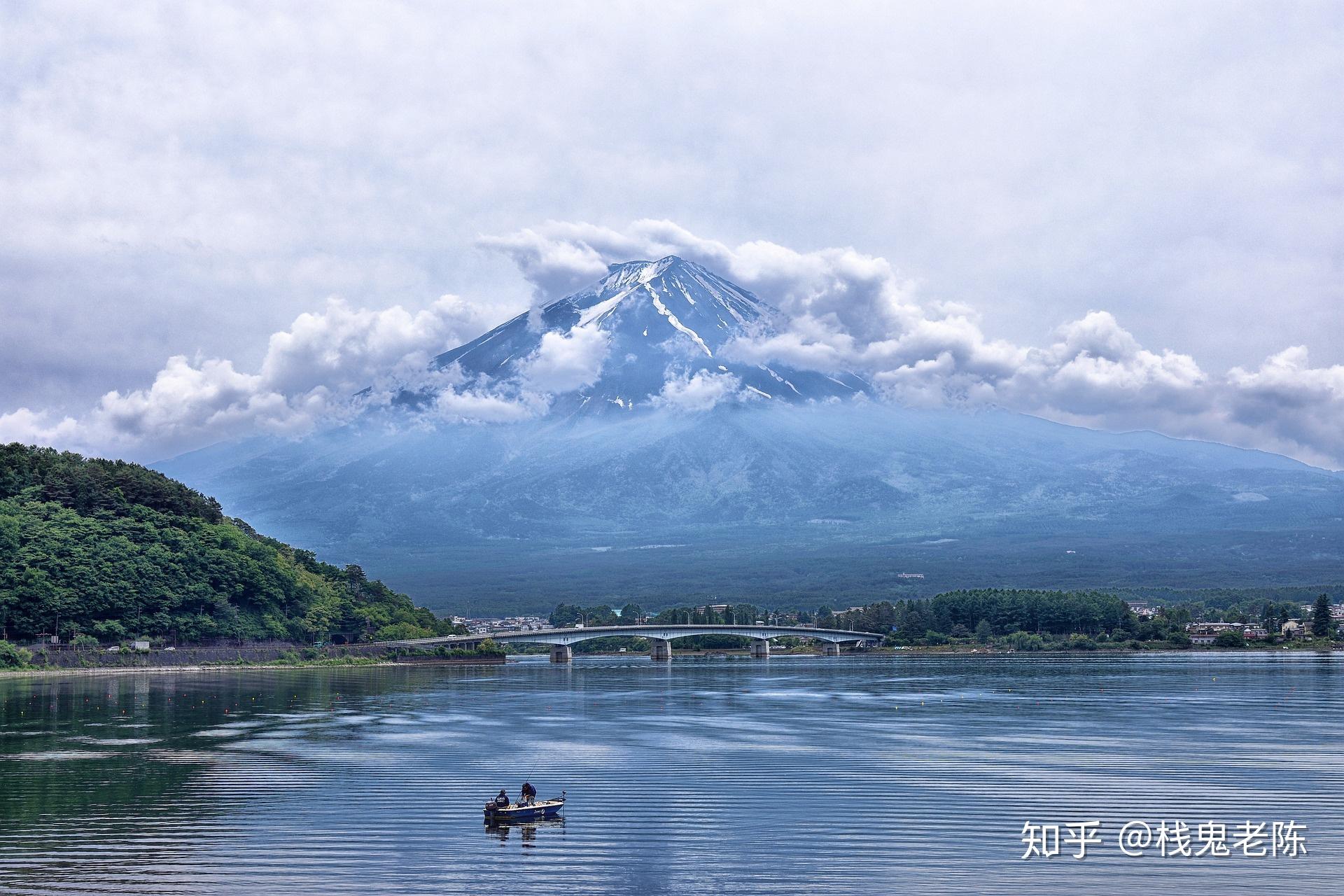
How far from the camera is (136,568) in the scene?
117000 millimetres

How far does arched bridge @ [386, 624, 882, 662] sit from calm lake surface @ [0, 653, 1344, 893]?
74483 millimetres

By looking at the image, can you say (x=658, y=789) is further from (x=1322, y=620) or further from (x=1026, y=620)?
(x=1026, y=620)

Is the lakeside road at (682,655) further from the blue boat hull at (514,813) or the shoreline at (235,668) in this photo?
the blue boat hull at (514,813)

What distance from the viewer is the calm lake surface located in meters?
27.7

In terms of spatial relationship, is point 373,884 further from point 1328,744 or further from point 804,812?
point 1328,744

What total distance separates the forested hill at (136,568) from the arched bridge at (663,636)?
33.4 ft

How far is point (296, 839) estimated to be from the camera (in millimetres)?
31344

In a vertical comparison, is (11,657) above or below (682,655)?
above

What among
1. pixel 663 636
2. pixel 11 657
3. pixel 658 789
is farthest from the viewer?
pixel 663 636

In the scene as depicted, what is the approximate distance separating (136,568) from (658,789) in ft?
293

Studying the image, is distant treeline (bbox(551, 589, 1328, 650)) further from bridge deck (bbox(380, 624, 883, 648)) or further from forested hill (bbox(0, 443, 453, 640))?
forested hill (bbox(0, 443, 453, 640))

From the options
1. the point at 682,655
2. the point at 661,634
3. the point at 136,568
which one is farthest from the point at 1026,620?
the point at 136,568

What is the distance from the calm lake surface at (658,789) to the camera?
90.7 ft

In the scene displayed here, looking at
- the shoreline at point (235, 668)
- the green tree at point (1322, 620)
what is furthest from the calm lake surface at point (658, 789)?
the green tree at point (1322, 620)
